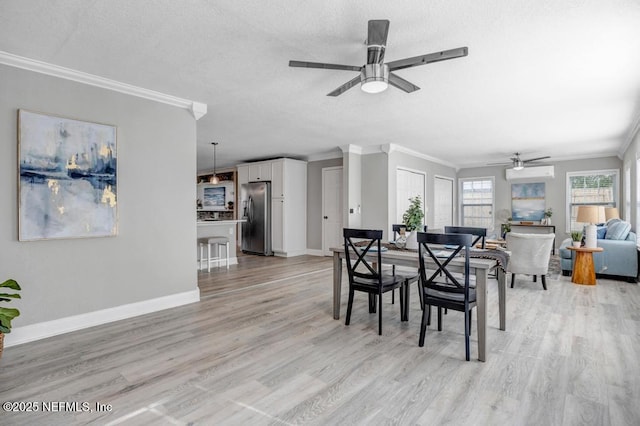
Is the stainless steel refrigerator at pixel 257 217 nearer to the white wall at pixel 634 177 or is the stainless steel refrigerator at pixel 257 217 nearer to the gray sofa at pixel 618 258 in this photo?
the gray sofa at pixel 618 258

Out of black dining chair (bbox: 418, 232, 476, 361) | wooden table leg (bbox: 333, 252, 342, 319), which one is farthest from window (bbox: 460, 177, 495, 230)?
black dining chair (bbox: 418, 232, 476, 361)

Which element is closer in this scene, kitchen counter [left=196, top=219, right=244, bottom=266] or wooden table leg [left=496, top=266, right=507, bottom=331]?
wooden table leg [left=496, top=266, right=507, bottom=331]

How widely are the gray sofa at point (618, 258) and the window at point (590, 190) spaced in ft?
9.74

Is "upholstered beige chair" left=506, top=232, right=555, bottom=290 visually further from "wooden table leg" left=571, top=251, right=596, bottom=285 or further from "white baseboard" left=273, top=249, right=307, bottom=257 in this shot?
"white baseboard" left=273, top=249, right=307, bottom=257

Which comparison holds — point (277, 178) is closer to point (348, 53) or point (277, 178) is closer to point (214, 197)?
point (214, 197)

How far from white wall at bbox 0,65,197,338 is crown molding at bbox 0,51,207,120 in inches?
2.0

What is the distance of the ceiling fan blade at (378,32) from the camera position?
2062 millimetres

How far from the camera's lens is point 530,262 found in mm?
4668

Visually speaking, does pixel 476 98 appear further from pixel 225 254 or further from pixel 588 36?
pixel 225 254

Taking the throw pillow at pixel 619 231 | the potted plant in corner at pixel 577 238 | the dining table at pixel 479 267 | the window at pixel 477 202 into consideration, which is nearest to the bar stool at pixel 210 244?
the dining table at pixel 479 267

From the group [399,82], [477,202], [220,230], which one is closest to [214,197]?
[220,230]

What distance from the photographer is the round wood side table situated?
16.1ft

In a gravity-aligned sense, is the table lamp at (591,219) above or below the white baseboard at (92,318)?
above

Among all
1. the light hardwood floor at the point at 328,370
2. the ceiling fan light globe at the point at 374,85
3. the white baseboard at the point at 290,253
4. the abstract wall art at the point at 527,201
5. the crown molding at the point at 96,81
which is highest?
the crown molding at the point at 96,81
